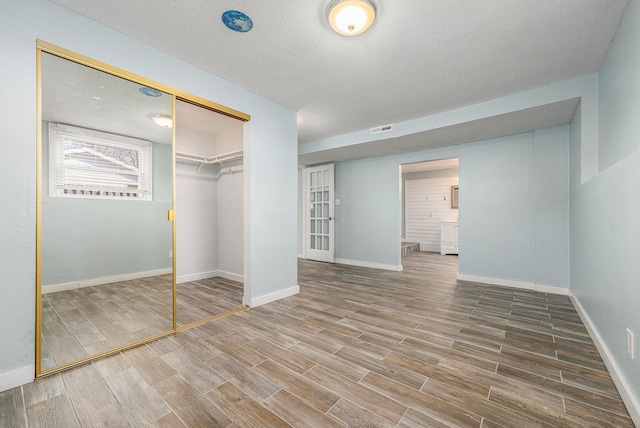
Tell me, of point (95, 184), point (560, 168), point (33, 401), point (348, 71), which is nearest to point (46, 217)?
point (95, 184)

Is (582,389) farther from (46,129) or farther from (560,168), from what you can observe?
(46,129)

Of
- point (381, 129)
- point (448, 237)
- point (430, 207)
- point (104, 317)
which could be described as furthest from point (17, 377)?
point (430, 207)

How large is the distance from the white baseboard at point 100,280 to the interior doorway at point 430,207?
6342 mm

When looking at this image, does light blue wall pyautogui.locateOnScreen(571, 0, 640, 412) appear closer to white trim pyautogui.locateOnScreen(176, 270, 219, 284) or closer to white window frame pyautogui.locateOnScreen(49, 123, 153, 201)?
white window frame pyautogui.locateOnScreen(49, 123, 153, 201)

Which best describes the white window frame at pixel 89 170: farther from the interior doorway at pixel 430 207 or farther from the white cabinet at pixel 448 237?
the white cabinet at pixel 448 237

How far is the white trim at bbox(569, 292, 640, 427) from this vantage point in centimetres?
140

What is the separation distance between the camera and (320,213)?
6602mm

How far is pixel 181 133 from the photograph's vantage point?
4.09 m

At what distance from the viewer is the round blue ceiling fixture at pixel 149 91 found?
231 centimetres

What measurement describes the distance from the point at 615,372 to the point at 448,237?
6.30m

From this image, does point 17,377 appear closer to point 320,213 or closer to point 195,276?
point 195,276

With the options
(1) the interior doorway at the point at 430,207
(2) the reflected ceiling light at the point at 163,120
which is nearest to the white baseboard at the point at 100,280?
(2) the reflected ceiling light at the point at 163,120

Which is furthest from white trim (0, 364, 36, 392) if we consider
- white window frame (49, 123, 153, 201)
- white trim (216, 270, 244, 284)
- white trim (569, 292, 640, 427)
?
white trim (569, 292, 640, 427)

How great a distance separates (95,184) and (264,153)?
1705mm
